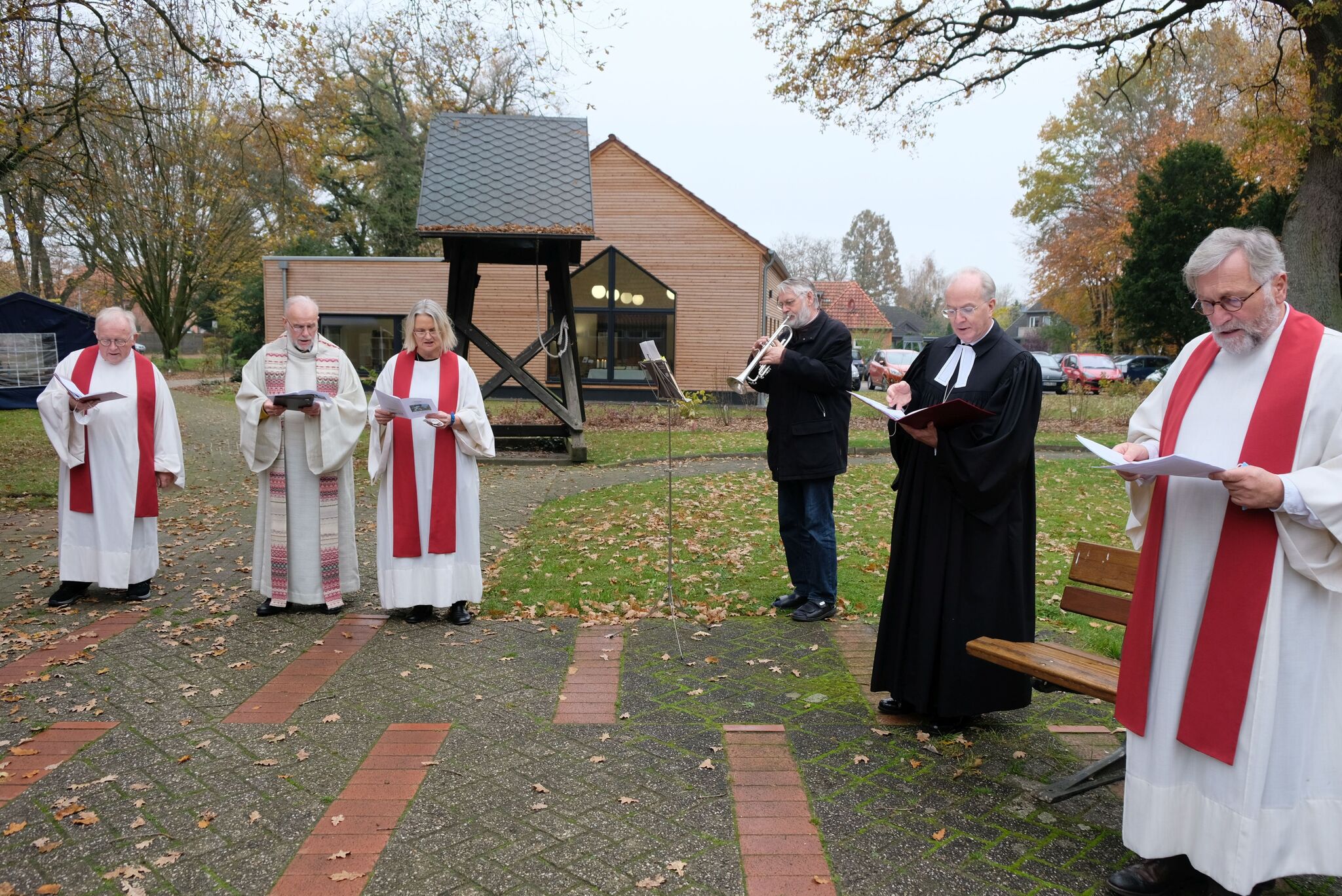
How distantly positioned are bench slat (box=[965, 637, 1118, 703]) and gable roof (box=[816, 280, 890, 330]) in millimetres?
43804

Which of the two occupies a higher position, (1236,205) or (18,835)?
(1236,205)

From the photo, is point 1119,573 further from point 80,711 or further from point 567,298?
point 567,298

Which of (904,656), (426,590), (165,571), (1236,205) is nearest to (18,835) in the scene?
(426,590)

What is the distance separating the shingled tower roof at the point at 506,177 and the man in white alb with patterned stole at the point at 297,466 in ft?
18.2

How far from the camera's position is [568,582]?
23.2 feet

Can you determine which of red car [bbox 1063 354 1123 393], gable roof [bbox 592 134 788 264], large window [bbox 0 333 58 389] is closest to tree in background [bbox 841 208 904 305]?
red car [bbox 1063 354 1123 393]

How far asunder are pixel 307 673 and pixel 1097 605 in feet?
13.5

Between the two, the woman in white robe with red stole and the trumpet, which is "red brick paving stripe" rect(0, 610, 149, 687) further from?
the trumpet

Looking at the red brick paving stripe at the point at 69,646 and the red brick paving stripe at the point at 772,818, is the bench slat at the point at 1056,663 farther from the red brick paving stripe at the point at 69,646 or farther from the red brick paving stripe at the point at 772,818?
the red brick paving stripe at the point at 69,646

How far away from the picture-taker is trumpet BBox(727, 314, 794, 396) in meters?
5.36

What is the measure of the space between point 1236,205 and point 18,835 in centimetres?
3433

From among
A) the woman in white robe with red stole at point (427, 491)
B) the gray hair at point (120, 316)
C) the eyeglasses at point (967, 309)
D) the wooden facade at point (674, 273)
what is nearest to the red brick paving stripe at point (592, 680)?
the woman in white robe with red stole at point (427, 491)

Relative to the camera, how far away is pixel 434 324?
19.9 ft

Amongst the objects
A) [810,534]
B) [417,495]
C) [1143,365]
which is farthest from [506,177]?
[1143,365]
